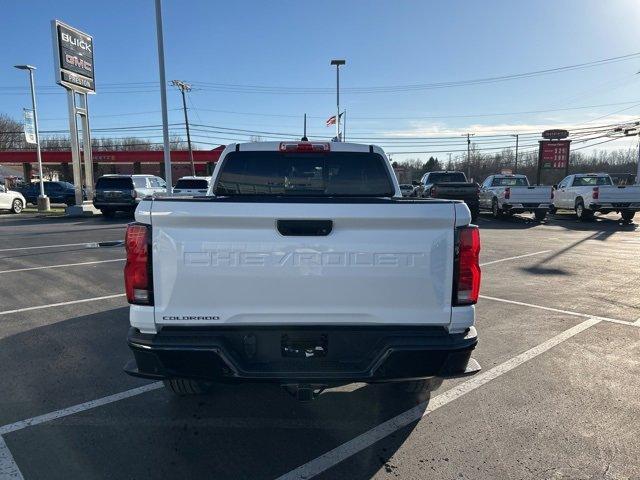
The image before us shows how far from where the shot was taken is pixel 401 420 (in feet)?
11.2

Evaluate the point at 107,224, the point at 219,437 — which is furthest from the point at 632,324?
the point at 107,224

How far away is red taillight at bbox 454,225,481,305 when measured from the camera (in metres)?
2.75

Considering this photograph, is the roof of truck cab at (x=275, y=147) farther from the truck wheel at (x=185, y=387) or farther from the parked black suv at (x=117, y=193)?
the parked black suv at (x=117, y=193)

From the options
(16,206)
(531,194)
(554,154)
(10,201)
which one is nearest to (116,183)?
(10,201)

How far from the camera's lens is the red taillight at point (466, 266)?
9.04 feet

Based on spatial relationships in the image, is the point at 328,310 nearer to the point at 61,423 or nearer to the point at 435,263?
the point at 435,263

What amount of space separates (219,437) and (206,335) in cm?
95

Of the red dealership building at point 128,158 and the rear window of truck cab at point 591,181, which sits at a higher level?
the red dealership building at point 128,158

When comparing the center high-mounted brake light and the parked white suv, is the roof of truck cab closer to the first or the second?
the center high-mounted brake light

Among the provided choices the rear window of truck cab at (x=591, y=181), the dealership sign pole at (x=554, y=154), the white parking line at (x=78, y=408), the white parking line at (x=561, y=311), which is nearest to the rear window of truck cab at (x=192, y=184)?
the white parking line at (x=561, y=311)

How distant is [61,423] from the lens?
133 inches

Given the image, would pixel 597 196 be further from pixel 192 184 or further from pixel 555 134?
pixel 555 134

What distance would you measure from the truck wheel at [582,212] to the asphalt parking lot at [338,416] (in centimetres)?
1642

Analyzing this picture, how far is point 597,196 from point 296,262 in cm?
2052
